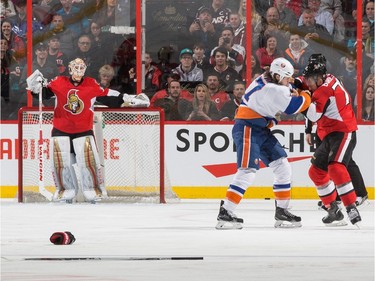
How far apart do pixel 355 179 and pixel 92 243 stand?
4.26m

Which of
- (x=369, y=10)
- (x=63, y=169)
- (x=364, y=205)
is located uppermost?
(x=369, y=10)

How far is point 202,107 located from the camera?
14391 mm

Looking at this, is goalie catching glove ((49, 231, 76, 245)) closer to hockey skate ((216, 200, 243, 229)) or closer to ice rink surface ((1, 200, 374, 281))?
ice rink surface ((1, 200, 374, 281))

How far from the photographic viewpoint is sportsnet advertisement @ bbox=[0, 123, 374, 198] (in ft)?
47.0

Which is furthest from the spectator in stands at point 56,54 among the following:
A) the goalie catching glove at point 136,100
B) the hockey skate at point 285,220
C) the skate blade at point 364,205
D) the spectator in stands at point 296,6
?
the hockey skate at point 285,220

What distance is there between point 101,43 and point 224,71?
1.29 metres

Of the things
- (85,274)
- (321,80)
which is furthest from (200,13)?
(85,274)

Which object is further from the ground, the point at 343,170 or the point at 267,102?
the point at 267,102

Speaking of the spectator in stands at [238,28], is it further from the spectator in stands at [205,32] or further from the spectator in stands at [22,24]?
the spectator in stands at [22,24]

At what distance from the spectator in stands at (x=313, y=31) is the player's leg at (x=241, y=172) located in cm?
375

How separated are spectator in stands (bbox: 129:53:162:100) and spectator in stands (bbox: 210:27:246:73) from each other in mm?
577

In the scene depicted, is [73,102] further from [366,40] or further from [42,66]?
[366,40]

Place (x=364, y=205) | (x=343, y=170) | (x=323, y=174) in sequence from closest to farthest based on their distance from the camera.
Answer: (x=343, y=170), (x=323, y=174), (x=364, y=205)

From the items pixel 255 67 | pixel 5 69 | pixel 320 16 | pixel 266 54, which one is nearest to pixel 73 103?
pixel 5 69
